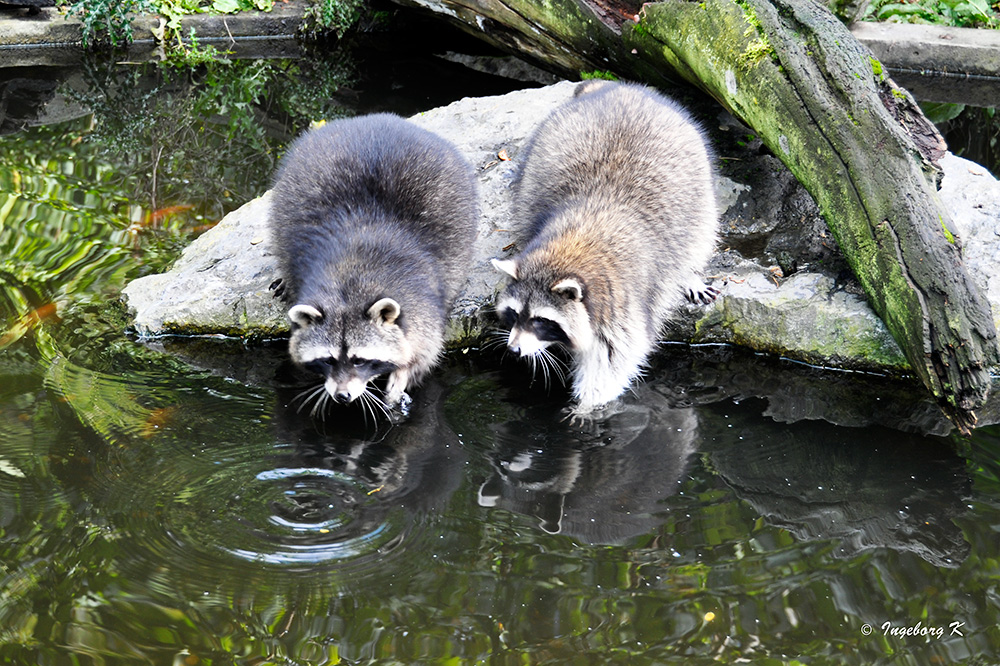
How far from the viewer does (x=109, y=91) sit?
7.98 m

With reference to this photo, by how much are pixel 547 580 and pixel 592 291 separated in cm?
148

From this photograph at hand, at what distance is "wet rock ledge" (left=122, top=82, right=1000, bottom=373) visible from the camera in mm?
4523

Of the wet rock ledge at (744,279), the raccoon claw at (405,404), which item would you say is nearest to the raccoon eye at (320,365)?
the raccoon claw at (405,404)

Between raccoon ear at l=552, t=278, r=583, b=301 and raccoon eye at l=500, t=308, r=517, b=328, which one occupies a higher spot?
raccoon ear at l=552, t=278, r=583, b=301

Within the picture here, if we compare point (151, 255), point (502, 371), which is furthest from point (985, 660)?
point (151, 255)

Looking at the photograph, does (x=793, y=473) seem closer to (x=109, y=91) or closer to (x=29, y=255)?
(x=29, y=255)

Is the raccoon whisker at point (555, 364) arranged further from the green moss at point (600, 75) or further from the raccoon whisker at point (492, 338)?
the green moss at point (600, 75)

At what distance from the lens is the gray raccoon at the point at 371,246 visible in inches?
156

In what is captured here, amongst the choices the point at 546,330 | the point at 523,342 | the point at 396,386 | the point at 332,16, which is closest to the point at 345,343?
the point at 396,386

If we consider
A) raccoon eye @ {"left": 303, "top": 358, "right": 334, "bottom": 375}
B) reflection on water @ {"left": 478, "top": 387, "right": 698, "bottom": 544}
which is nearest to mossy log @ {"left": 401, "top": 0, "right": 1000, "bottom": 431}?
reflection on water @ {"left": 478, "top": 387, "right": 698, "bottom": 544}

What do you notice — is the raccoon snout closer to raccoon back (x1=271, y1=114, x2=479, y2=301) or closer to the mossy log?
raccoon back (x1=271, y1=114, x2=479, y2=301)

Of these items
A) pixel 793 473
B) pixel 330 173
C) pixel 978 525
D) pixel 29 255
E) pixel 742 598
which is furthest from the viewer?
pixel 29 255

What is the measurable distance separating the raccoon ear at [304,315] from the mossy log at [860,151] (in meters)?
2.45
